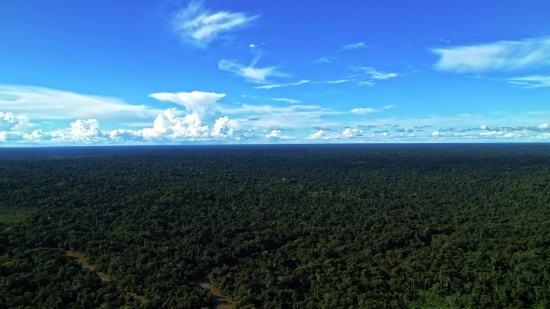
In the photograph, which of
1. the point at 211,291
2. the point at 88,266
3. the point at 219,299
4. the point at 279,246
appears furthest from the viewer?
the point at 279,246

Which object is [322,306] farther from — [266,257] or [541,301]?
[541,301]

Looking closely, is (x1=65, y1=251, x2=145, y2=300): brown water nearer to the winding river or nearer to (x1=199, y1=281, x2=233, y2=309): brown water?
the winding river

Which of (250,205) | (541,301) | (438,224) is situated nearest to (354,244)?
(438,224)

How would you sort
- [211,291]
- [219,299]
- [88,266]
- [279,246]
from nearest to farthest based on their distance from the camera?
1. [219,299]
2. [211,291]
3. [88,266]
4. [279,246]

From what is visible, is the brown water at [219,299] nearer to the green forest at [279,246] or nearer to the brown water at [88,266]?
the green forest at [279,246]

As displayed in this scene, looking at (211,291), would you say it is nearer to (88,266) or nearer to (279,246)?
(279,246)

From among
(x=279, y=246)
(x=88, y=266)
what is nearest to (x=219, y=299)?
(x=279, y=246)
